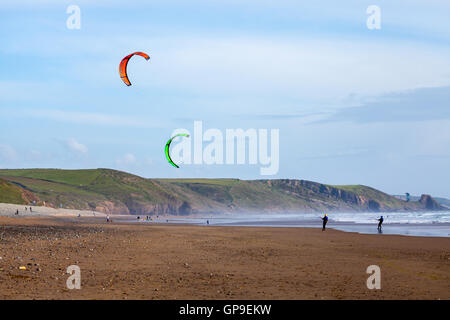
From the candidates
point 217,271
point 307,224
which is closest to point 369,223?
point 307,224

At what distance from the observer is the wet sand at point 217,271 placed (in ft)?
40.2

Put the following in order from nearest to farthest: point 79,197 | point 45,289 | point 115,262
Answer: point 45,289 → point 115,262 → point 79,197

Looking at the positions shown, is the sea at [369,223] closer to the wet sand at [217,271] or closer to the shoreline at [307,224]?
the shoreline at [307,224]

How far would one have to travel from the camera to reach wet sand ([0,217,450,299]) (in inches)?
483

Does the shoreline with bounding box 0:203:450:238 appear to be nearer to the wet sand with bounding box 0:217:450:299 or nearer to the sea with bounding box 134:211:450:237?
the sea with bounding box 134:211:450:237

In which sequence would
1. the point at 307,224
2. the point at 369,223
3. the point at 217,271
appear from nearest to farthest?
the point at 217,271, the point at 307,224, the point at 369,223

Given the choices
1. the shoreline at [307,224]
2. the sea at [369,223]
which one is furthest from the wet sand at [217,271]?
the sea at [369,223]

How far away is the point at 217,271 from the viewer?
15.9 meters

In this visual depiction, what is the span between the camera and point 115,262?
1747cm

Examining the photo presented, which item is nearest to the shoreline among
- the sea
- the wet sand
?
the sea

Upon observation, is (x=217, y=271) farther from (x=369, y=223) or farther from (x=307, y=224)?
(x=369, y=223)
